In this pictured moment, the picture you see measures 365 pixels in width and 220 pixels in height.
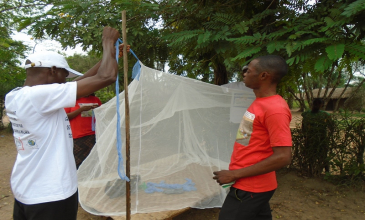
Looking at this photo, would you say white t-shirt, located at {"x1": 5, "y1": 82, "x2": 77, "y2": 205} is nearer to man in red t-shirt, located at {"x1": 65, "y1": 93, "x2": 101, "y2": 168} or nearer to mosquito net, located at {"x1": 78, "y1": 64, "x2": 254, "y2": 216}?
mosquito net, located at {"x1": 78, "y1": 64, "x2": 254, "y2": 216}

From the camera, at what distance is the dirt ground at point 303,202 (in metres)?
3.31

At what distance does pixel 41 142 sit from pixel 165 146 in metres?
2.05

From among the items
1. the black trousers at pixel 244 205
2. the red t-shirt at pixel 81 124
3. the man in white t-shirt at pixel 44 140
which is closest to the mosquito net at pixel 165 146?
the red t-shirt at pixel 81 124

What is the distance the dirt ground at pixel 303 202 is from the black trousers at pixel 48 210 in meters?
1.99

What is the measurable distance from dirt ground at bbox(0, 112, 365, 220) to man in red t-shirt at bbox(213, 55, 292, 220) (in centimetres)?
181

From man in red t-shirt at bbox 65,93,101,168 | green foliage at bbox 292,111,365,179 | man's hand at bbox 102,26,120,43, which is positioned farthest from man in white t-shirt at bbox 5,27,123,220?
green foliage at bbox 292,111,365,179

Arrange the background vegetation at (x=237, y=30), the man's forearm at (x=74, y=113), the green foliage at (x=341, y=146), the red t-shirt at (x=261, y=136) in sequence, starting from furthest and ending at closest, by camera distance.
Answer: the green foliage at (x=341, y=146)
the man's forearm at (x=74, y=113)
the background vegetation at (x=237, y=30)
the red t-shirt at (x=261, y=136)

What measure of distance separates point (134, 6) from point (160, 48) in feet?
4.45

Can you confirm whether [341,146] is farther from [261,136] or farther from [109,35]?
[109,35]

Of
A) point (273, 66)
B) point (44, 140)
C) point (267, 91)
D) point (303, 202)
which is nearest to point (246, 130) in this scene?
point (267, 91)

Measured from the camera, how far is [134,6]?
311 cm

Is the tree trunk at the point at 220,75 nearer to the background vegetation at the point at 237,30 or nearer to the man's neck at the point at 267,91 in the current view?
the background vegetation at the point at 237,30

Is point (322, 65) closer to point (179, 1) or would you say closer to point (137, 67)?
point (137, 67)

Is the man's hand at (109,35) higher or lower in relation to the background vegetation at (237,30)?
lower
